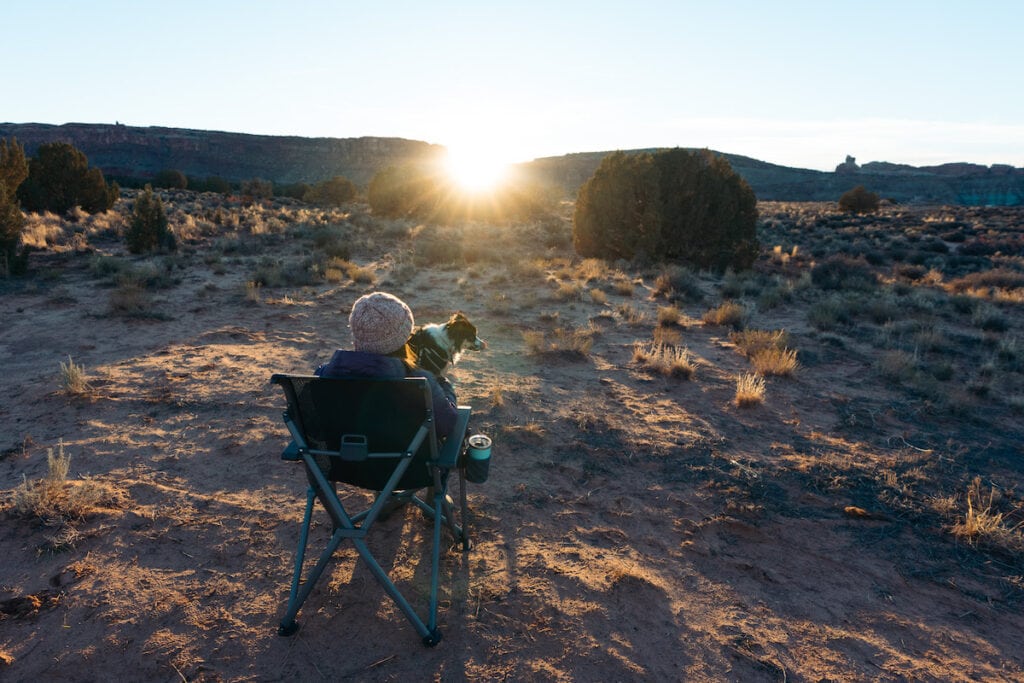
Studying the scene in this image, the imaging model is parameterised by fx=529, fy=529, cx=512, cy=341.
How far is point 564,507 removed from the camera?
4.12 metres

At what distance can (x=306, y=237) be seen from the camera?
1945cm

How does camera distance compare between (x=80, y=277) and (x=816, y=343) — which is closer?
(x=816, y=343)

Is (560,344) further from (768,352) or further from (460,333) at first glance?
(460,333)

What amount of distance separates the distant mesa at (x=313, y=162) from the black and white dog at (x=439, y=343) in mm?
70374

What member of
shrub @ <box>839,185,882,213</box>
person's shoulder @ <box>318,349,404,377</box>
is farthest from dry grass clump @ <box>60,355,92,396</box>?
shrub @ <box>839,185,882,213</box>

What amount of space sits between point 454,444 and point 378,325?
75cm

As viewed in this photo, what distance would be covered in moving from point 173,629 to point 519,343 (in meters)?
6.28

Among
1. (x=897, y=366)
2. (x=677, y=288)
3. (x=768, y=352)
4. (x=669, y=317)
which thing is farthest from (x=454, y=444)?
(x=677, y=288)

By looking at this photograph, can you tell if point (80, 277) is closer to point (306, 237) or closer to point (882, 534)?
point (306, 237)

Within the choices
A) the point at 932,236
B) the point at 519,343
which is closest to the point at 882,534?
the point at 519,343

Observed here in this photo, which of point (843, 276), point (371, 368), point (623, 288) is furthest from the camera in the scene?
point (843, 276)

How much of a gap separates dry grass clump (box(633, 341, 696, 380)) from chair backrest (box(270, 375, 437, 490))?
17.1 feet

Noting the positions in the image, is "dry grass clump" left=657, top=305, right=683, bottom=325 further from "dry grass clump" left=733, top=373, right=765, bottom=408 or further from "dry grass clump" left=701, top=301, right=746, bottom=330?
"dry grass clump" left=733, top=373, right=765, bottom=408

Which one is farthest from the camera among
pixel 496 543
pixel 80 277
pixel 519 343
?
pixel 80 277
